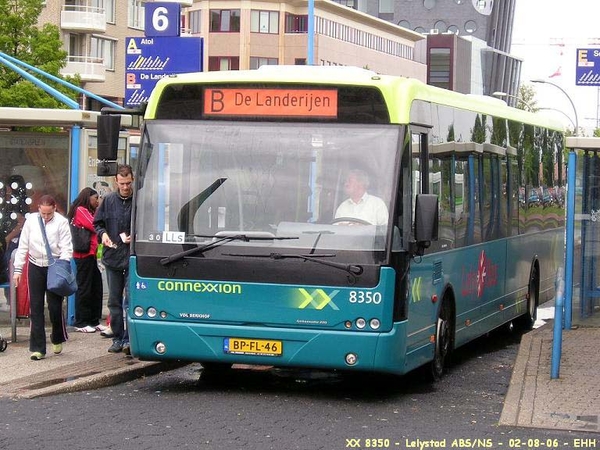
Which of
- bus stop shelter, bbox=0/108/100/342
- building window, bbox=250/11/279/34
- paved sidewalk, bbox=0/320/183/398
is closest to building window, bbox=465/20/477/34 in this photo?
building window, bbox=250/11/279/34

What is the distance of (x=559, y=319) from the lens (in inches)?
481

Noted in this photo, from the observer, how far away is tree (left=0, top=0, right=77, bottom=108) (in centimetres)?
4609

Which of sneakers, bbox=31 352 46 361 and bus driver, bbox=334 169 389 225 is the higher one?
bus driver, bbox=334 169 389 225

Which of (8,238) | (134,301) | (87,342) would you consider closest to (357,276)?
(134,301)

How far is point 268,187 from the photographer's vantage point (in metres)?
11.4

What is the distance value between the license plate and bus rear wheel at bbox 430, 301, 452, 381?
2.06 metres

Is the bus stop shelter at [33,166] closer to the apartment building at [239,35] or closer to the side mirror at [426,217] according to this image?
the side mirror at [426,217]

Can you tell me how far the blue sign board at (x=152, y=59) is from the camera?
756 inches

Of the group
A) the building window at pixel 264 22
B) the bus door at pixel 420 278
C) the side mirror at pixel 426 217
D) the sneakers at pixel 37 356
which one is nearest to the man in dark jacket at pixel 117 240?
the sneakers at pixel 37 356

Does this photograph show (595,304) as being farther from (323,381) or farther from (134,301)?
(134,301)

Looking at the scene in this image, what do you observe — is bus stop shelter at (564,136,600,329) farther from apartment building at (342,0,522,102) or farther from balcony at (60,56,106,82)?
apartment building at (342,0,522,102)

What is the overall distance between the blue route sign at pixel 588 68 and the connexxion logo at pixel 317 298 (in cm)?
804

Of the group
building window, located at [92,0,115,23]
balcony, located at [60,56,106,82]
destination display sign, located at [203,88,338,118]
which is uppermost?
building window, located at [92,0,115,23]

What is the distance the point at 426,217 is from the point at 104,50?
6811 cm
